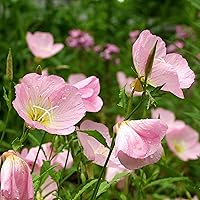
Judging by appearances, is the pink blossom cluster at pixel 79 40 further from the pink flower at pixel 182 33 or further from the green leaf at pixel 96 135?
the green leaf at pixel 96 135

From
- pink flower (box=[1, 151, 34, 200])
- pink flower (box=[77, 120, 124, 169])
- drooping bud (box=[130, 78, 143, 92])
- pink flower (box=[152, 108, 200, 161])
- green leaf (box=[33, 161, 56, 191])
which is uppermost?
drooping bud (box=[130, 78, 143, 92])

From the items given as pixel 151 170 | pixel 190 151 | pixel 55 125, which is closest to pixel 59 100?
pixel 55 125

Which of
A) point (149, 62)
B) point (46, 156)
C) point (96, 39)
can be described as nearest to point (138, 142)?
point (149, 62)

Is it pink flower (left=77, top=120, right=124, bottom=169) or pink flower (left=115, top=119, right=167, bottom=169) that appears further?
pink flower (left=77, top=120, right=124, bottom=169)

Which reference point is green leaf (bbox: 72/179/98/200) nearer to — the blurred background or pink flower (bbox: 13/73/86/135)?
pink flower (bbox: 13/73/86/135)

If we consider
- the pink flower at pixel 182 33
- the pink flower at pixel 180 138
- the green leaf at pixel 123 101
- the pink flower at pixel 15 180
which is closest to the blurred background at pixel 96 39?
the pink flower at pixel 182 33

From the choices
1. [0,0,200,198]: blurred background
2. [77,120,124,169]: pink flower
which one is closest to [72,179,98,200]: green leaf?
[77,120,124,169]: pink flower

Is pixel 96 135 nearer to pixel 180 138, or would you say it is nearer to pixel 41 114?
pixel 41 114
